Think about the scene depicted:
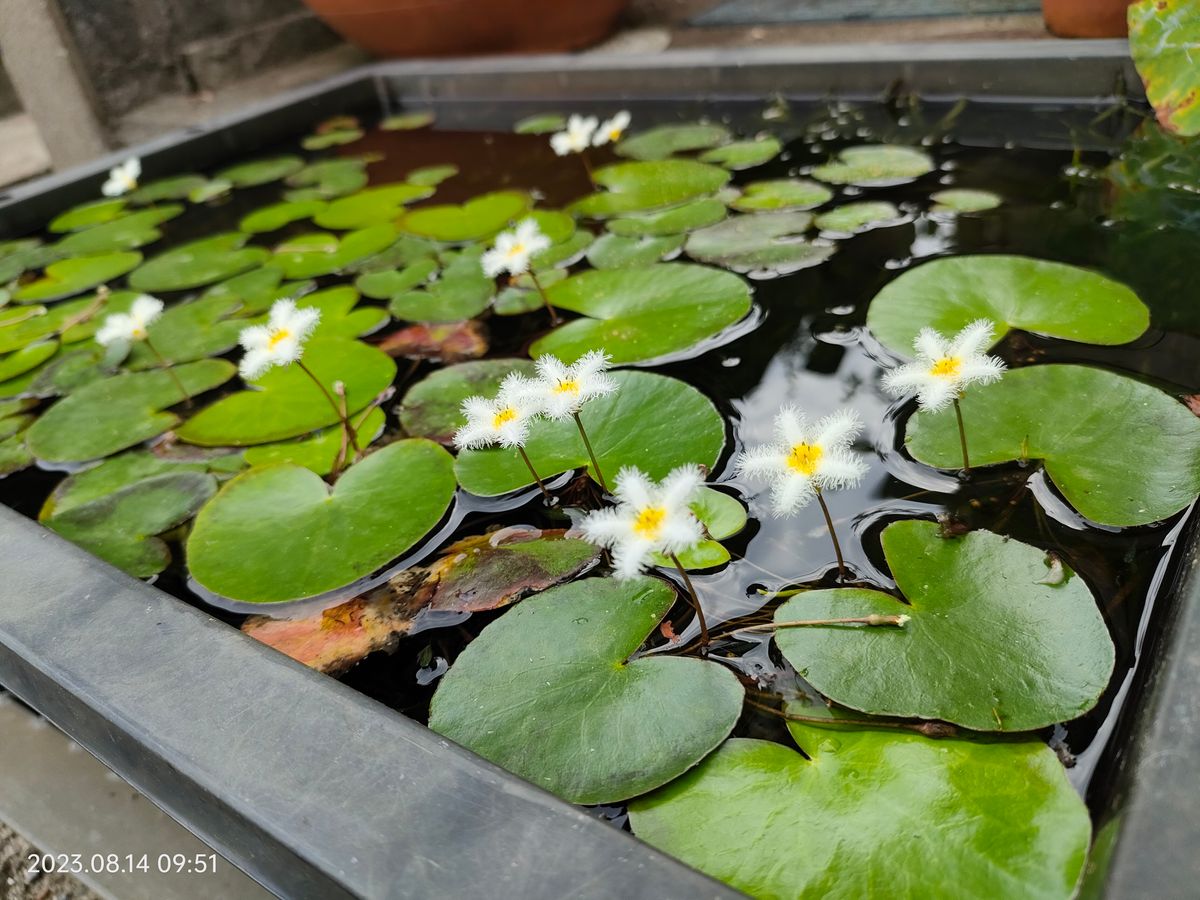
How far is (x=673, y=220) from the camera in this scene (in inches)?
55.0

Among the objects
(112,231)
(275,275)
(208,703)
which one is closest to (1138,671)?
(208,703)

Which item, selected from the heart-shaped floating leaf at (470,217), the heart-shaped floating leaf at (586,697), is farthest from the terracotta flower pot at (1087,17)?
the heart-shaped floating leaf at (586,697)

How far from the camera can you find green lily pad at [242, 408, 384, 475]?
38.7 inches

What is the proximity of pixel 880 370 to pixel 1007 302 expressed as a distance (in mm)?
190

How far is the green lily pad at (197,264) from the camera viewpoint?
1.55 m

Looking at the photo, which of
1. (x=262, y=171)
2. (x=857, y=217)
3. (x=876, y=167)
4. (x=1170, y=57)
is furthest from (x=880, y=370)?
(x=262, y=171)

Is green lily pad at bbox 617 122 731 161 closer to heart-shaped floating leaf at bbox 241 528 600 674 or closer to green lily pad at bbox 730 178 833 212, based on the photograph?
green lily pad at bbox 730 178 833 212

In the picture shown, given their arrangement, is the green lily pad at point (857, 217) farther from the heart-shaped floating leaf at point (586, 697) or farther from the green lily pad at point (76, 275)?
the green lily pad at point (76, 275)

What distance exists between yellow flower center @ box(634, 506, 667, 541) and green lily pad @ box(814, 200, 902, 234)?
2.90 ft

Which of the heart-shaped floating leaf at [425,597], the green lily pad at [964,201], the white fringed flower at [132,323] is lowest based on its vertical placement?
the heart-shaped floating leaf at [425,597]

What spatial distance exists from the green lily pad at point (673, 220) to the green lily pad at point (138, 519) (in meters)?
0.78

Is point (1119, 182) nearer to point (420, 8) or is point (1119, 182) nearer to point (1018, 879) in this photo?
point (1018, 879)

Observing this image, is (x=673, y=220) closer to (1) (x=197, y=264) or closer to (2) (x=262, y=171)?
(1) (x=197, y=264)

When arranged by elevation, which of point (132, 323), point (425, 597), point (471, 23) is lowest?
point (425, 597)
